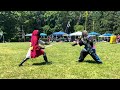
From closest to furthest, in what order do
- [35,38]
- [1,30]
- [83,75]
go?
[83,75], [35,38], [1,30]
